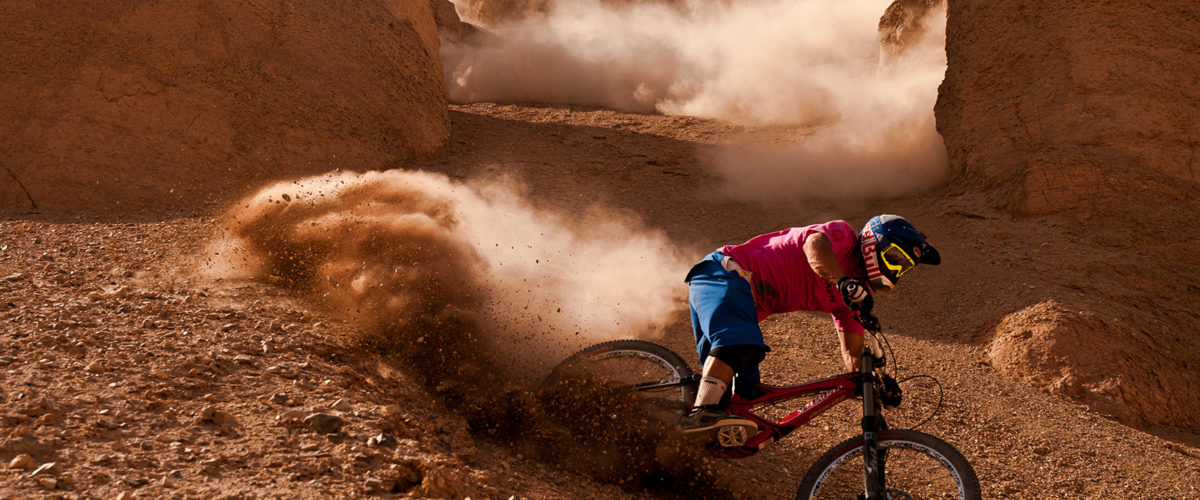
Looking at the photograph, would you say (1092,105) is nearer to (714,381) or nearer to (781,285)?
(781,285)

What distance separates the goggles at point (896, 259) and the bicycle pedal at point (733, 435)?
1.02 meters

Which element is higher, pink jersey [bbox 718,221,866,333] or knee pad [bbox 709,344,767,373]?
pink jersey [bbox 718,221,866,333]

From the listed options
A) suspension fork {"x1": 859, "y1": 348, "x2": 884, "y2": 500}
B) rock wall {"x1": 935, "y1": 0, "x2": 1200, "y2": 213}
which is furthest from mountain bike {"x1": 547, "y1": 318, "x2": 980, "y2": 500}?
rock wall {"x1": 935, "y1": 0, "x2": 1200, "y2": 213}

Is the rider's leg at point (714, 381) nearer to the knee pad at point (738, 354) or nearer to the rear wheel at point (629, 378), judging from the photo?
the knee pad at point (738, 354)

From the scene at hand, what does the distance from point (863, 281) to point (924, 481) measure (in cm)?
96

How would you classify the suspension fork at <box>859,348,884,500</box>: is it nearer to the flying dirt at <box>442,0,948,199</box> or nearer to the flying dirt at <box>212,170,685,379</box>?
the flying dirt at <box>212,170,685,379</box>

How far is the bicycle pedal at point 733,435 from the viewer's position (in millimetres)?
3566

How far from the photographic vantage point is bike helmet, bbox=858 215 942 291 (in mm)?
3561

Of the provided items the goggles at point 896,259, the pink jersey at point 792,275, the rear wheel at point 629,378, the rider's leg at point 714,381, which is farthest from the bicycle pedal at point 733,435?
the goggles at point 896,259

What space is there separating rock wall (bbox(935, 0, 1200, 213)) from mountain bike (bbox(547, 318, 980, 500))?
5384 millimetres

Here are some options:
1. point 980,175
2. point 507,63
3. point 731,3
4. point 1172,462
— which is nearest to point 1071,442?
point 1172,462

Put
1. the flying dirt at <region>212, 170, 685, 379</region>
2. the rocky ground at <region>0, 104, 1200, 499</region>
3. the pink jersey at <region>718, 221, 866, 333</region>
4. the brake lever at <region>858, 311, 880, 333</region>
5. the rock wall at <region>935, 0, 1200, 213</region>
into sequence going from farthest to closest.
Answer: the rock wall at <region>935, 0, 1200, 213</region> < the flying dirt at <region>212, 170, 685, 379</region> < the pink jersey at <region>718, 221, 866, 333</region> < the brake lever at <region>858, 311, 880, 333</region> < the rocky ground at <region>0, 104, 1200, 499</region>

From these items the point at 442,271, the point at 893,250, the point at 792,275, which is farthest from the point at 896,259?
the point at 442,271

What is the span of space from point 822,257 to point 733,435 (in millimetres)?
927
